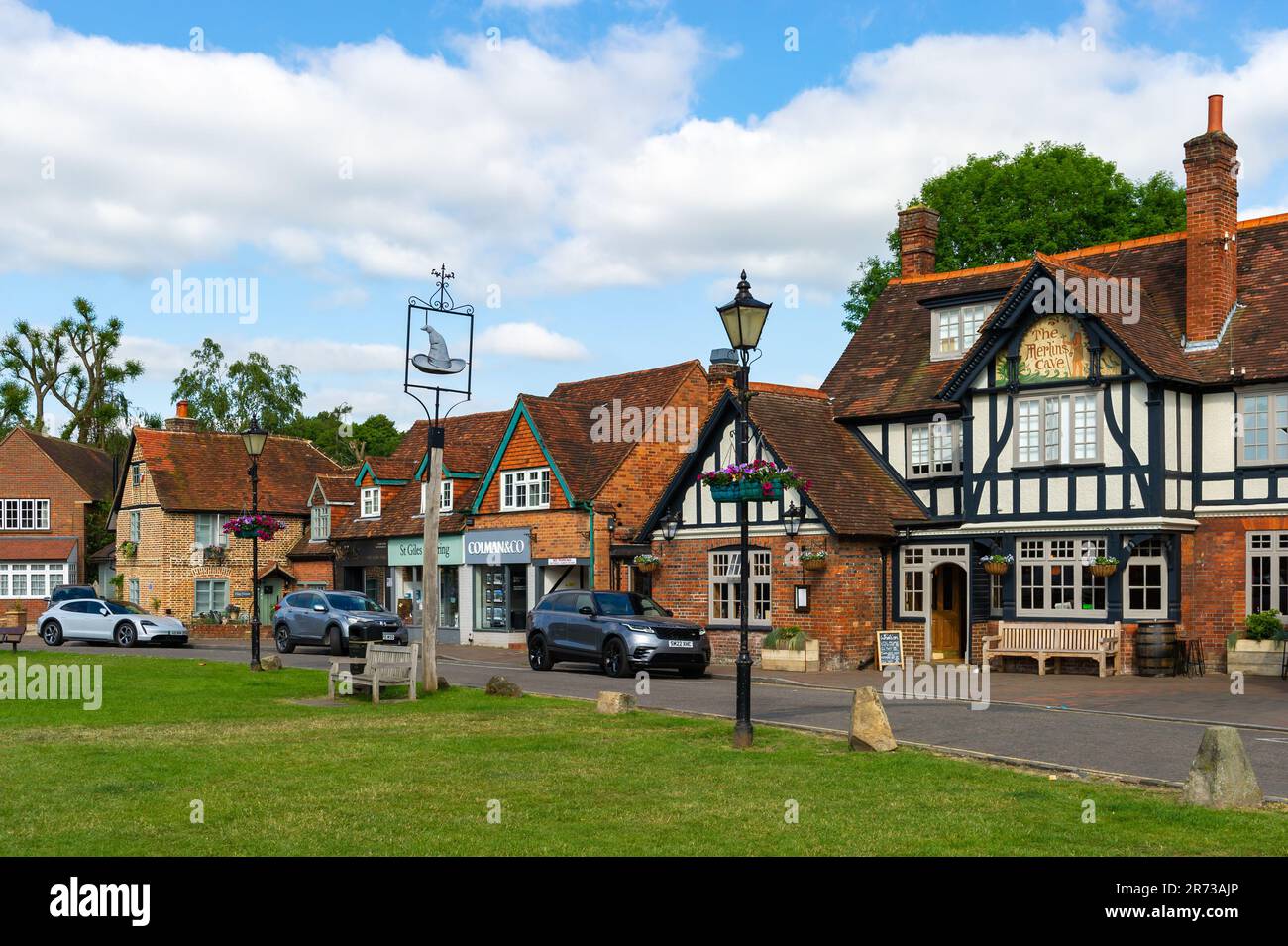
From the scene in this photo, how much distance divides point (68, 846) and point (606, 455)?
29.9 meters

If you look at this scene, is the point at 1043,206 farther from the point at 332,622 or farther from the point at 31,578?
the point at 31,578

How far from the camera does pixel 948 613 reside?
31312mm

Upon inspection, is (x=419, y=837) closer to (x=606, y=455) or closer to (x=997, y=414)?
(x=997, y=414)

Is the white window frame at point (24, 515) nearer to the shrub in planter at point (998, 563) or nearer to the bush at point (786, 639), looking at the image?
the bush at point (786, 639)

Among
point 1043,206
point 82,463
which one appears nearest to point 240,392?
point 82,463

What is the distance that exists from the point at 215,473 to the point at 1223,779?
1998 inches

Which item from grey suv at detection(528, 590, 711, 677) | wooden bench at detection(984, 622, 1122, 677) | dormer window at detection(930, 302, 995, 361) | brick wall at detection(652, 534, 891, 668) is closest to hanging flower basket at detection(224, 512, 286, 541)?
grey suv at detection(528, 590, 711, 677)

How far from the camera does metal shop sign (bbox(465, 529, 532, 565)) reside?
3944 centimetres

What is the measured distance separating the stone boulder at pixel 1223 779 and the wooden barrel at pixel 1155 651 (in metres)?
16.0

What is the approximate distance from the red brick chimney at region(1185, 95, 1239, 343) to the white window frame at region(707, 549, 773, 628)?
10.3 metres

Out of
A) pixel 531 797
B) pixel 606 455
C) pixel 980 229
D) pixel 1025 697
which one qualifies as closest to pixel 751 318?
pixel 531 797

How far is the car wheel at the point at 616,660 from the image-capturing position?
86.0ft

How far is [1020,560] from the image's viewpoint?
28609 mm

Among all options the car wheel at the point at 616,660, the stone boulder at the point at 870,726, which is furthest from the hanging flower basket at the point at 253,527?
the stone boulder at the point at 870,726
